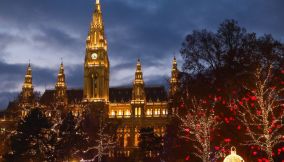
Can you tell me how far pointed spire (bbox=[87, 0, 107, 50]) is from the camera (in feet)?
325

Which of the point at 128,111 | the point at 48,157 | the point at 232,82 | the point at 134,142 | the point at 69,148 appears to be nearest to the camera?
the point at 232,82

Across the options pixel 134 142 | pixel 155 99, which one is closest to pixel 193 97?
pixel 134 142

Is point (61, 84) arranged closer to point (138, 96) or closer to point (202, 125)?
point (138, 96)

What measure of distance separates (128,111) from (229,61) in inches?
2983

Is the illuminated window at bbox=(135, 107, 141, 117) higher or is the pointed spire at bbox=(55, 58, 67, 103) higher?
the pointed spire at bbox=(55, 58, 67, 103)

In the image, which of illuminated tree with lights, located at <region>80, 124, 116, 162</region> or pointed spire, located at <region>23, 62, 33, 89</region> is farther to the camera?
pointed spire, located at <region>23, 62, 33, 89</region>

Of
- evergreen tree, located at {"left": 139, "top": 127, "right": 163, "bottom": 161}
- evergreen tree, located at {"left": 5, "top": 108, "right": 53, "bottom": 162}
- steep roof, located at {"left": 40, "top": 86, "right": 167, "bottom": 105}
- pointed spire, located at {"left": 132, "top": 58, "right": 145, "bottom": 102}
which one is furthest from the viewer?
steep roof, located at {"left": 40, "top": 86, "right": 167, "bottom": 105}

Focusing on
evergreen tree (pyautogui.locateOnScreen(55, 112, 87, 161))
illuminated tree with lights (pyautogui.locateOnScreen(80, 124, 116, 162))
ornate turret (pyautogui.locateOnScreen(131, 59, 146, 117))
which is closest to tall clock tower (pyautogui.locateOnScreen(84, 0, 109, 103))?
ornate turret (pyautogui.locateOnScreen(131, 59, 146, 117))

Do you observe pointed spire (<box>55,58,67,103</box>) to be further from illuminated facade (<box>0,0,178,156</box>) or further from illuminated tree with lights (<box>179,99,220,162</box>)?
illuminated tree with lights (<box>179,99,220,162</box>)

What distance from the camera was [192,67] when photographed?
3216 cm

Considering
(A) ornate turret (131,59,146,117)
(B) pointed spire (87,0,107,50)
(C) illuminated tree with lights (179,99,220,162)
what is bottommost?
(C) illuminated tree with lights (179,99,220,162)

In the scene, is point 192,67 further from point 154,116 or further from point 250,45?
point 154,116

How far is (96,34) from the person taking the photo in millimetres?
100062

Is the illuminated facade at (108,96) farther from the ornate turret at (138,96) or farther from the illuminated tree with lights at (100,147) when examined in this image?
the illuminated tree with lights at (100,147)
